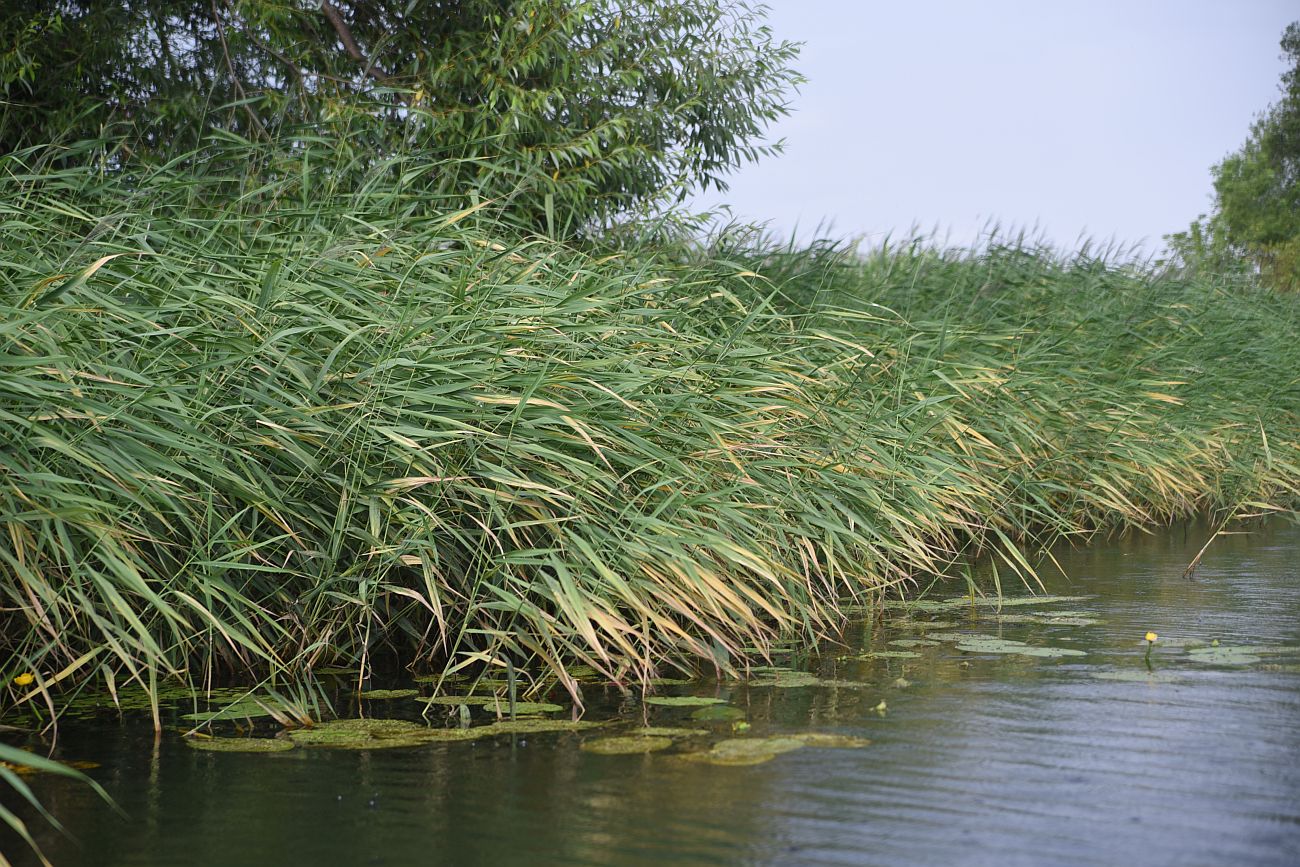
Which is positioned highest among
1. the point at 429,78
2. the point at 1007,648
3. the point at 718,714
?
the point at 429,78

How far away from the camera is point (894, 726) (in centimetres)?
358

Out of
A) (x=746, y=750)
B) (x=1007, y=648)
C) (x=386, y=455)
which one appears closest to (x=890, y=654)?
(x=1007, y=648)

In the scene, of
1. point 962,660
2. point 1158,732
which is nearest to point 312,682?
point 962,660

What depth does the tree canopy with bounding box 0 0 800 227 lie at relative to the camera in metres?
8.41

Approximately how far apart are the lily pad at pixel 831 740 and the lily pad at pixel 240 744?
4.45 ft

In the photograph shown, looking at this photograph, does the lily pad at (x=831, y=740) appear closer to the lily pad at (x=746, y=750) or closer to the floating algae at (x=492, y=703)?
the lily pad at (x=746, y=750)

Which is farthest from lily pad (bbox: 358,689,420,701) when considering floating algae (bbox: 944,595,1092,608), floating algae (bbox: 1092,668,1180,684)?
floating algae (bbox: 944,595,1092,608)

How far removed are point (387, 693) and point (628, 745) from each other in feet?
3.42

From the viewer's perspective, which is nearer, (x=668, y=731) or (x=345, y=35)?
(x=668, y=731)

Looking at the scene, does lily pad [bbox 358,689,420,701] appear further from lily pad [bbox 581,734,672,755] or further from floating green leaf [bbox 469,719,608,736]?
lily pad [bbox 581,734,672,755]

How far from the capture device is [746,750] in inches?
132

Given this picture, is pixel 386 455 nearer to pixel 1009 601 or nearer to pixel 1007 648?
pixel 1007 648

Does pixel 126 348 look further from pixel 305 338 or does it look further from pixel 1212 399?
pixel 1212 399

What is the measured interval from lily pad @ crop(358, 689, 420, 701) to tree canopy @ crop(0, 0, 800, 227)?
4238 mm
